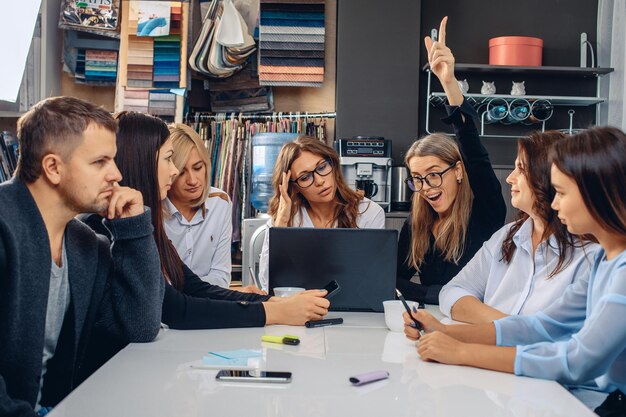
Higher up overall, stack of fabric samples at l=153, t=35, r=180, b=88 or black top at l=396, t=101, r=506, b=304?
stack of fabric samples at l=153, t=35, r=180, b=88

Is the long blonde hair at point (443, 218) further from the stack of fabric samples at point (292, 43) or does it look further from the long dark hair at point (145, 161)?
the stack of fabric samples at point (292, 43)

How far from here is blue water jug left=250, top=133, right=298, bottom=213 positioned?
4.81m

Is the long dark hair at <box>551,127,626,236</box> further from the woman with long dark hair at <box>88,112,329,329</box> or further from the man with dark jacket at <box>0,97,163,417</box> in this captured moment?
the man with dark jacket at <box>0,97,163,417</box>

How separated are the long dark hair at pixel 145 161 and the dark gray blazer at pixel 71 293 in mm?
306

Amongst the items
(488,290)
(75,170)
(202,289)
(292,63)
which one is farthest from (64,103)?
(292,63)

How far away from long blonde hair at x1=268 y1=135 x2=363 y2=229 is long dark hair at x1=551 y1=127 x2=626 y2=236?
151cm

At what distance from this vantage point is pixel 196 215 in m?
3.11

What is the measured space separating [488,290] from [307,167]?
103cm

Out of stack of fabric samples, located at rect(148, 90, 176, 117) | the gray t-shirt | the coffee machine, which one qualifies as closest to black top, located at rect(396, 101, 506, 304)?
the gray t-shirt

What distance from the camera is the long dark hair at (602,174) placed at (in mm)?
1593

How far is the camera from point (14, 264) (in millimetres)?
1511

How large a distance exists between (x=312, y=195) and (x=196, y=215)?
52 centimetres

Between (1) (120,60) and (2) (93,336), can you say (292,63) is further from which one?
(2) (93,336)

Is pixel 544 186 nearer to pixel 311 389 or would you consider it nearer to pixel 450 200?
pixel 450 200
